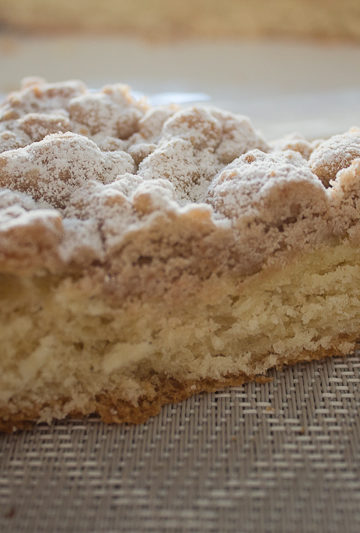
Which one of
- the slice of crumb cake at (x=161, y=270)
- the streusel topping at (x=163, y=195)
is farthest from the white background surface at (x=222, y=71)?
the slice of crumb cake at (x=161, y=270)

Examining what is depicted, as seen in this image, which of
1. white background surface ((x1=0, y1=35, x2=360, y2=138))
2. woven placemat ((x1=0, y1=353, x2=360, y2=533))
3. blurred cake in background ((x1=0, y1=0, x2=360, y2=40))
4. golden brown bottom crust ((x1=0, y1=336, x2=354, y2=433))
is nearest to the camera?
woven placemat ((x1=0, y1=353, x2=360, y2=533))

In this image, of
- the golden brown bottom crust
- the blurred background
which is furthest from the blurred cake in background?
the golden brown bottom crust

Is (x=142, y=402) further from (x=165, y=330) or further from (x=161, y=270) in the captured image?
(x=161, y=270)

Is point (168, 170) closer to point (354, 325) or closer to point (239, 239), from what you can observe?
point (239, 239)

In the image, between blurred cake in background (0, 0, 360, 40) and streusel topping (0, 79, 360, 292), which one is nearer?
streusel topping (0, 79, 360, 292)

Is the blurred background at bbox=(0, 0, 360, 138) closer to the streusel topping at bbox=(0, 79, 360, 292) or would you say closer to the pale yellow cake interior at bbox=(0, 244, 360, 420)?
the streusel topping at bbox=(0, 79, 360, 292)

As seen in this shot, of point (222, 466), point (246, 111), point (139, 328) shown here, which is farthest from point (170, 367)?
point (246, 111)

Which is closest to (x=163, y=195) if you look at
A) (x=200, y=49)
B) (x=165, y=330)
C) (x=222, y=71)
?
(x=165, y=330)
